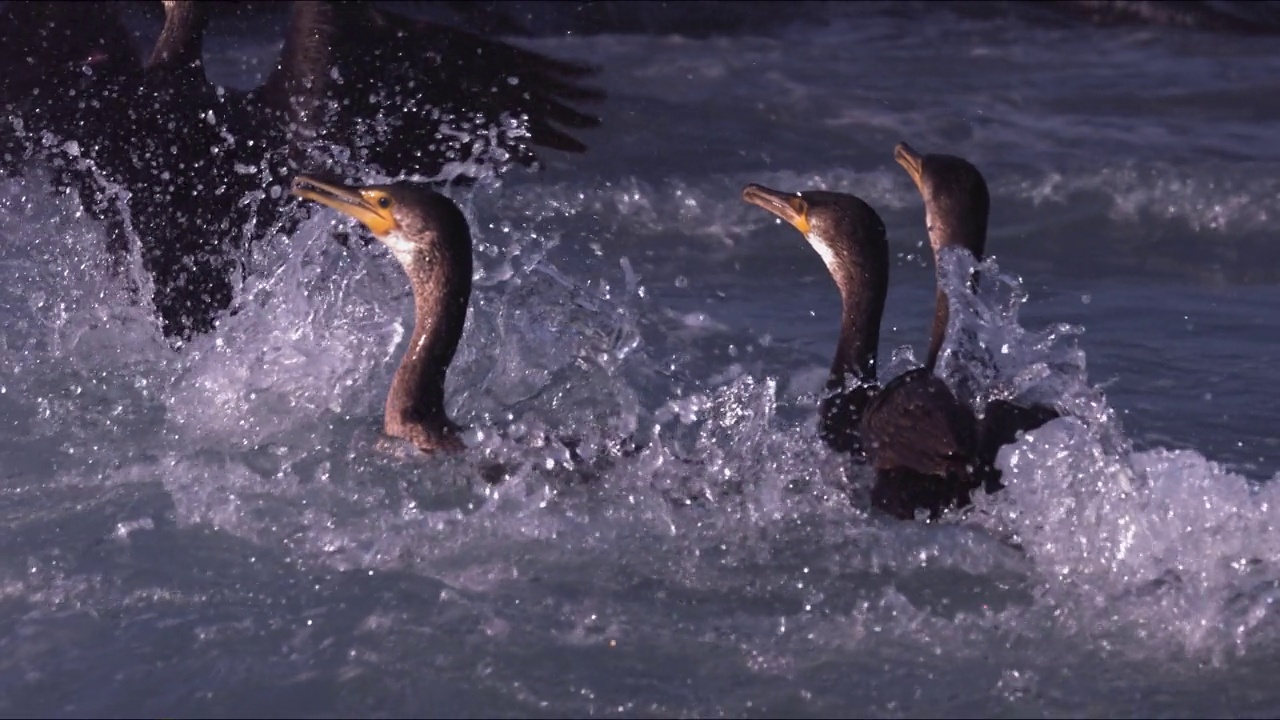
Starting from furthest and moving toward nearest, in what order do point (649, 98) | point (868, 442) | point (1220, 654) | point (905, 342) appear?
1. point (649, 98)
2. point (905, 342)
3. point (868, 442)
4. point (1220, 654)

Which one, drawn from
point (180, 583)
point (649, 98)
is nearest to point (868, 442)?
point (180, 583)

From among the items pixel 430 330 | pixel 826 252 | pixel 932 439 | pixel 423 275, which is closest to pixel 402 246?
pixel 423 275

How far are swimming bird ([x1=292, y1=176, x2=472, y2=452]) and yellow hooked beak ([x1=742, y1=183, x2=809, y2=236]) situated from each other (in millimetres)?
864

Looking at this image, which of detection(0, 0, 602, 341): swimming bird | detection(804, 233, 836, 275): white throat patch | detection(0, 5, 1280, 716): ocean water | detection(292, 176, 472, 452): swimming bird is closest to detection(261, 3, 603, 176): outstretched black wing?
detection(0, 0, 602, 341): swimming bird

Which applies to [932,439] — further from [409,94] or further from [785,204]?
[409,94]

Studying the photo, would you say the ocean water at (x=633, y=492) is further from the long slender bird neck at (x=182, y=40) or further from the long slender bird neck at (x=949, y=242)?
the long slender bird neck at (x=182, y=40)

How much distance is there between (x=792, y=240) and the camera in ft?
23.2

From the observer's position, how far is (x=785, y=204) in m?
4.89

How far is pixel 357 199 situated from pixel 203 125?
0.98 m

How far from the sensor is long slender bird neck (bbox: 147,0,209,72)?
210 inches

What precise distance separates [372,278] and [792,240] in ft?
6.82

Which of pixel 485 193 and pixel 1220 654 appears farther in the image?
pixel 485 193

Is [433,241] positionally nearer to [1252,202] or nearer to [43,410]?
[43,410]

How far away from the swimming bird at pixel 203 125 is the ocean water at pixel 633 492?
17cm
